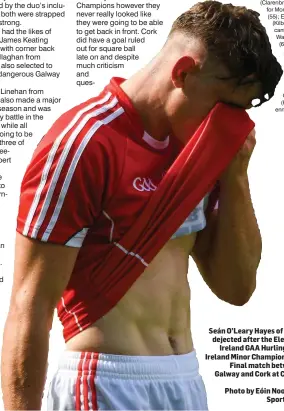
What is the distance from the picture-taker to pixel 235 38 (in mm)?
2377

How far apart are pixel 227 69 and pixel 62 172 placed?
479 millimetres

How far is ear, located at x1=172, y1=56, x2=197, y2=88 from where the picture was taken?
2363mm

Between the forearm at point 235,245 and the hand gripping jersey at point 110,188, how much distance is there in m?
0.10

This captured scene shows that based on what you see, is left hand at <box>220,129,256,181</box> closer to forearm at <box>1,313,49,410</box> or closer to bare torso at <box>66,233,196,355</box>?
bare torso at <box>66,233,196,355</box>

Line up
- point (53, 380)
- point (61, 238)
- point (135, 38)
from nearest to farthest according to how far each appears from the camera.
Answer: point (61, 238), point (53, 380), point (135, 38)

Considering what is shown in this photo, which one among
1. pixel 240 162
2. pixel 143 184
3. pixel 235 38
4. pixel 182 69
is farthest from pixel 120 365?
pixel 235 38

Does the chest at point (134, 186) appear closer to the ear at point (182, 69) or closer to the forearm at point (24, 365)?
the ear at point (182, 69)

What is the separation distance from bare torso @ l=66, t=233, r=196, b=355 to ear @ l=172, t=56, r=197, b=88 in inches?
15.9

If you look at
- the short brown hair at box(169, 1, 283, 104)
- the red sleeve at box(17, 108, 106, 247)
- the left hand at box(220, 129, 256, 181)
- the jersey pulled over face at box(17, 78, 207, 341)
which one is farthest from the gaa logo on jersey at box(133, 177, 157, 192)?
the short brown hair at box(169, 1, 283, 104)

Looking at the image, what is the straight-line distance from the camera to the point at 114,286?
7.60 feet

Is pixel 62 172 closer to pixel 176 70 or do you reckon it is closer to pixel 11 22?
pixel 176 70

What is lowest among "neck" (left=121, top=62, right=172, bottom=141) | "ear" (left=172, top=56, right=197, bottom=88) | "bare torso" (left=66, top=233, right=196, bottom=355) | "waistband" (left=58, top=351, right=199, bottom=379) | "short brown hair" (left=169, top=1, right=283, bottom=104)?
"waistband" (left=58, top=351, right=199, bottom=379)

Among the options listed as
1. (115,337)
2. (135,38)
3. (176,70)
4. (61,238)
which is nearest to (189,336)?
(115,337)

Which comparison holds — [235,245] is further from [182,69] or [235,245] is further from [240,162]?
[182,69]
